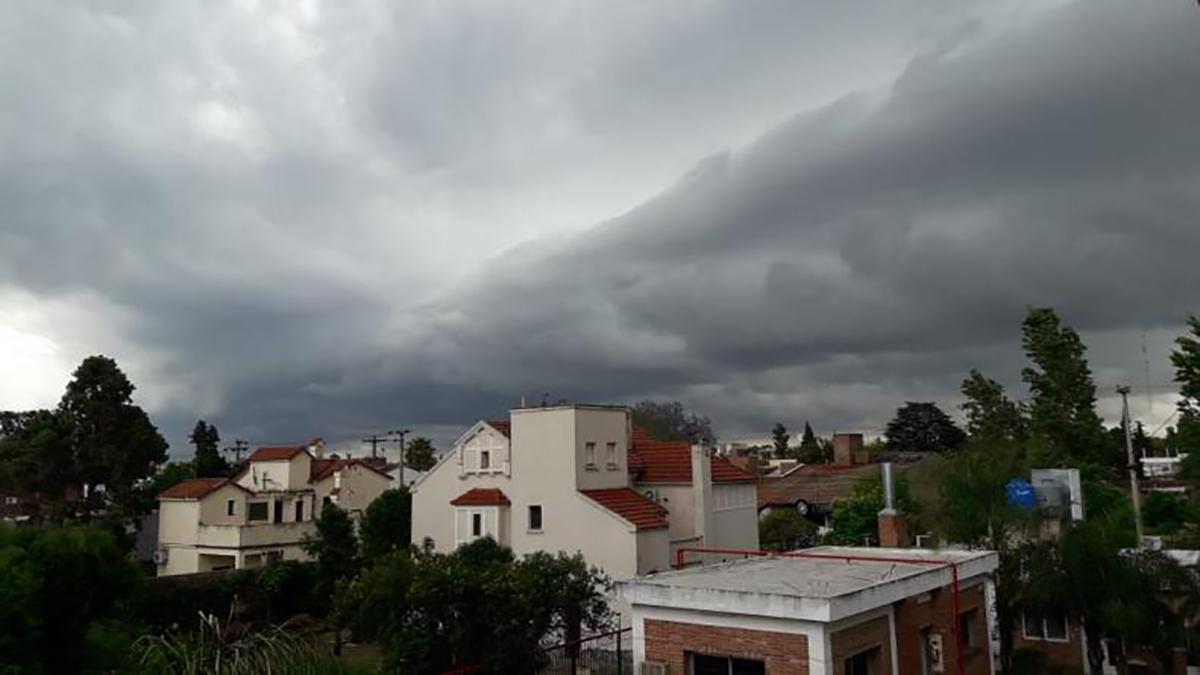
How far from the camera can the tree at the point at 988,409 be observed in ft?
153

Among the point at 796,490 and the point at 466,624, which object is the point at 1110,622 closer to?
the point at 466,624

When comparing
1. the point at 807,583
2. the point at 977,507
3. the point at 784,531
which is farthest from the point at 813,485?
the point at 807,583

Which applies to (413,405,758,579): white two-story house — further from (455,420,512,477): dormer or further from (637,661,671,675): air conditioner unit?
(637,661,671,675): air conditioner unit

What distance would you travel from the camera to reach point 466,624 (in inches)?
806

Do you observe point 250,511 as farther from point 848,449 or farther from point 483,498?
point 848,449

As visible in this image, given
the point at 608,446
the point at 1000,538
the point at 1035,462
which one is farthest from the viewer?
the point at 608,446

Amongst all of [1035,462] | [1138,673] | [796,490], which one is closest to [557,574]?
[1138,673]

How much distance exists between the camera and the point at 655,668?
15094mm

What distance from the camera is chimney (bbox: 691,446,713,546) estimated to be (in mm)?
37844

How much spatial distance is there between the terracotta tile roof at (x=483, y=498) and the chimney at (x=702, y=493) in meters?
8.02

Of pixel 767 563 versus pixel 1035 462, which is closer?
pixel 767 563

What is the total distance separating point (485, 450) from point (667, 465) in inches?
325

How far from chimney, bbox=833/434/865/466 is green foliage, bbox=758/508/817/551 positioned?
28.8 m

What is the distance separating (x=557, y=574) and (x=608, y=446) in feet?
49.9
